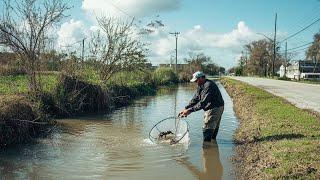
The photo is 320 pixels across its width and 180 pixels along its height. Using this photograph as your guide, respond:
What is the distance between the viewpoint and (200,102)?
1247 centimetres

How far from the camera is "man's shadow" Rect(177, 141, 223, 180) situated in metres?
9.68

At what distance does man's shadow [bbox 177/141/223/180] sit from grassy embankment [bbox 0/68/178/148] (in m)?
5.23

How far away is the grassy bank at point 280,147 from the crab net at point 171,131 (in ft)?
5.38

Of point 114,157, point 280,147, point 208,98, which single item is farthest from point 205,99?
point 114,157

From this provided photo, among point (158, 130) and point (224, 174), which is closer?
point (224, 174)

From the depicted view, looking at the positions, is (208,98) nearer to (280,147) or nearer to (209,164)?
(209,164)

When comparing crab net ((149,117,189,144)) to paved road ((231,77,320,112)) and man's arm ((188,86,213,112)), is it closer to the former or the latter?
man's arm ((188,86,213,112))

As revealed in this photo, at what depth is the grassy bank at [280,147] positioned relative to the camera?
839cm

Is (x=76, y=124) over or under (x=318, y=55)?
under

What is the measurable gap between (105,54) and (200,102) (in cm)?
1734

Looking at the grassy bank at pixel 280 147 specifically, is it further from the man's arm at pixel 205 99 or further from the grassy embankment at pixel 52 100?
the grassy embankment at pixel 52 100

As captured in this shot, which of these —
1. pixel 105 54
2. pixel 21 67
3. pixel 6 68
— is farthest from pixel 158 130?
pixel 105 54

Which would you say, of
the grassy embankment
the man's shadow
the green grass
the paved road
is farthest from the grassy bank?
the green grass

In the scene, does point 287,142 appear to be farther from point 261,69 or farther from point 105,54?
point 261,69
